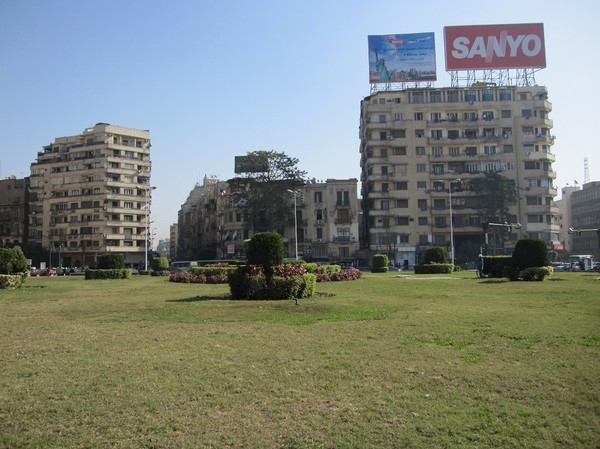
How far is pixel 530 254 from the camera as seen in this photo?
27.9m

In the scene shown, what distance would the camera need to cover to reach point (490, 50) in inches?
2849

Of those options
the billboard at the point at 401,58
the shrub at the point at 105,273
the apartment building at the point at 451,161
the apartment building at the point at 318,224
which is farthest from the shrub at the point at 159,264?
the billboard at the point at 401,58

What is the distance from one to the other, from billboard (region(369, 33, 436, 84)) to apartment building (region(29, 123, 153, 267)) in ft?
140

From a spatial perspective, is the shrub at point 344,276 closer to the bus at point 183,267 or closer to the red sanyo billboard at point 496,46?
the bus at point 183,267

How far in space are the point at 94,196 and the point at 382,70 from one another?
52.7 m

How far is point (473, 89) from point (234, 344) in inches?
3160

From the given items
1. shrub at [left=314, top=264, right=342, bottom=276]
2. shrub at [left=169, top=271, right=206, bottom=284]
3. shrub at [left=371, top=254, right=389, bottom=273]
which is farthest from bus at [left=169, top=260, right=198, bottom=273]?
shrub at [left=314, top=264, right=342, bottom=276]

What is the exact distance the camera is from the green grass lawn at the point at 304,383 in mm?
5359

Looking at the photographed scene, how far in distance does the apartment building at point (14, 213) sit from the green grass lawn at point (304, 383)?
3795 inches

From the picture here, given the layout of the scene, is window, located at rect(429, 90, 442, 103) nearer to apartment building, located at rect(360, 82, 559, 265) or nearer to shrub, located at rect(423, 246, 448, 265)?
apartment building, located at rect(360, 82, 559, 265)

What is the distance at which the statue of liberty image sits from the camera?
250 ft

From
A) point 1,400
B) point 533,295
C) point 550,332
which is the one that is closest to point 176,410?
point 1,400

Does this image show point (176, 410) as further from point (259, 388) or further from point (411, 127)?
point (411, 127)

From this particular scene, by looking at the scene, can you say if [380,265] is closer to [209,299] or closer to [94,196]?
[209,299]
